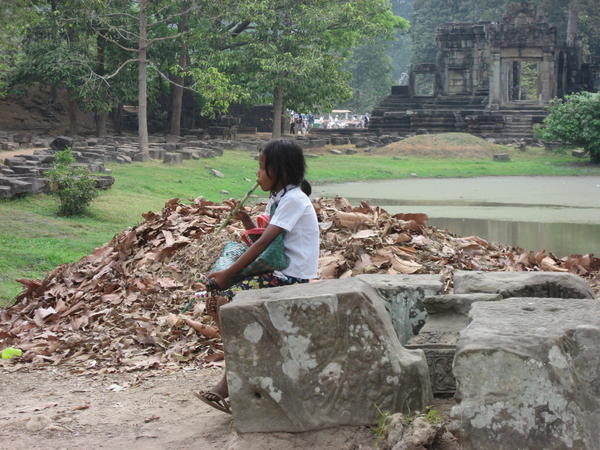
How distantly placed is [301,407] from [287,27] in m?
32.1

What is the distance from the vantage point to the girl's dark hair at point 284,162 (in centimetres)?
462

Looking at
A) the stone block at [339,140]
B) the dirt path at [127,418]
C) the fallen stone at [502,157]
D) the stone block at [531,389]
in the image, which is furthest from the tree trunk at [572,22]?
the stone block at [531,389]

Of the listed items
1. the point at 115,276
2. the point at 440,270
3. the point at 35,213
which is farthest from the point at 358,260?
the point at 35,213

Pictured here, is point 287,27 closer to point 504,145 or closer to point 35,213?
point 504,145

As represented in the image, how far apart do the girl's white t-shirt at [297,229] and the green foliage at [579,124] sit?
27813 mm

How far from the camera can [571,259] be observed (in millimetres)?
8266

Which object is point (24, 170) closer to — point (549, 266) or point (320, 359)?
point (549, 266)

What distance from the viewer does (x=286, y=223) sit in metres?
4.48

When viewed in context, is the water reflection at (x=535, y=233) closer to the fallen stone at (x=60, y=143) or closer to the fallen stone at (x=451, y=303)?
→ the fallen stone at (x=451, y=303)

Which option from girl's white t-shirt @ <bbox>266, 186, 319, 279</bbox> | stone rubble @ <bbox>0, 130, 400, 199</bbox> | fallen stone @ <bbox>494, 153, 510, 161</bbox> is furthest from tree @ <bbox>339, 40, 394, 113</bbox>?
girl's white t-shirt @ <bbox>266, 186, 319, 279</bbox>

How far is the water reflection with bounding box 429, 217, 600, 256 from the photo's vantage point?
13.3 m

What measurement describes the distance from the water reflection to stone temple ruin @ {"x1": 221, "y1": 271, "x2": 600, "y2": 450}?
9.02 meters

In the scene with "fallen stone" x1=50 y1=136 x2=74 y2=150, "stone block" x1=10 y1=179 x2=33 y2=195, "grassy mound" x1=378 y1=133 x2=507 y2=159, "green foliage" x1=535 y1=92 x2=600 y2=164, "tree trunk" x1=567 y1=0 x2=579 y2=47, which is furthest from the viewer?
"tree trunk" x1=567 y1=0 x2=579 y2=47

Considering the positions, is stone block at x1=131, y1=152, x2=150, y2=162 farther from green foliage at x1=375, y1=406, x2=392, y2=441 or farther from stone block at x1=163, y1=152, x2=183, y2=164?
green foliage at x1=375, y1=406, x2=392, y2=441
